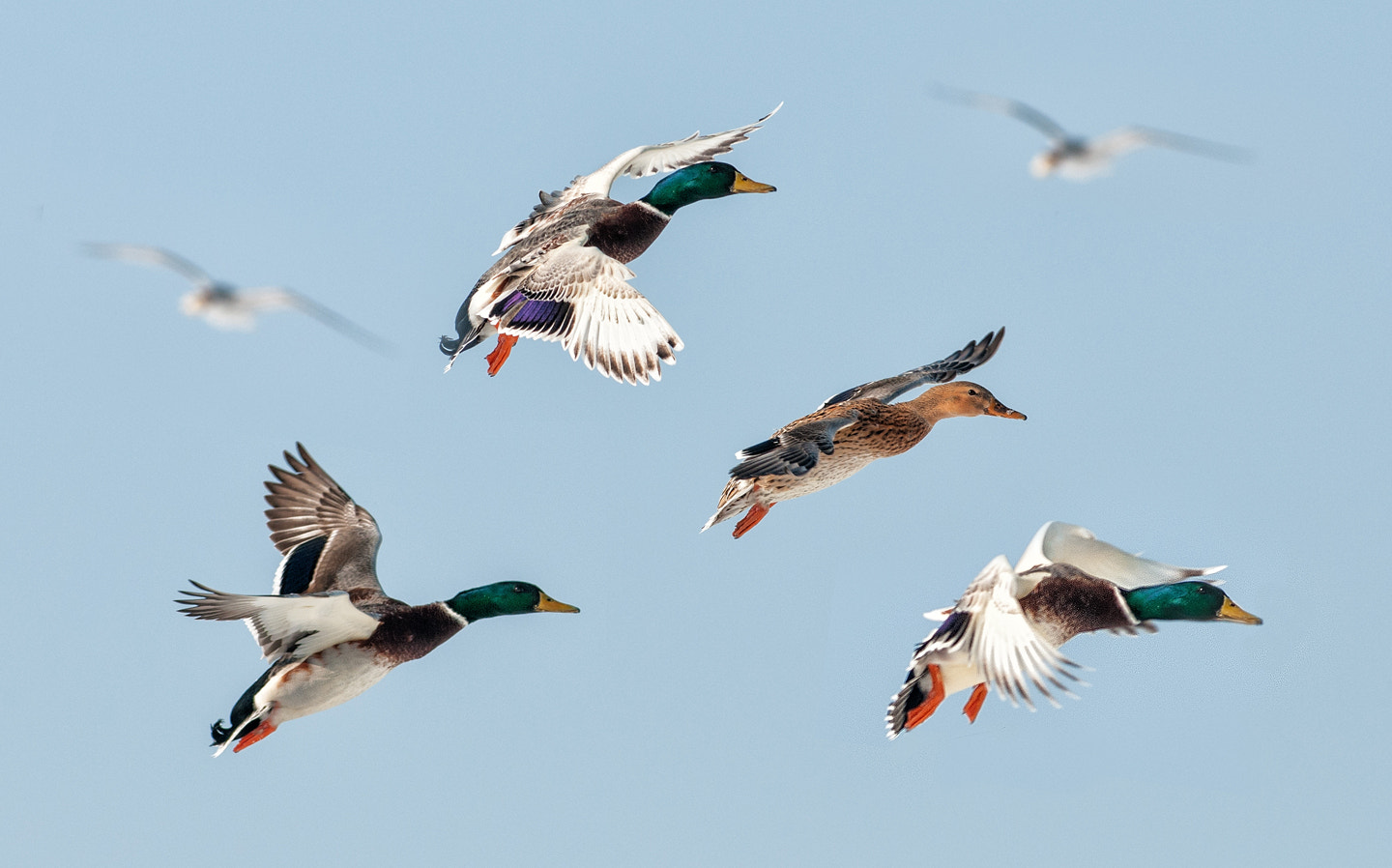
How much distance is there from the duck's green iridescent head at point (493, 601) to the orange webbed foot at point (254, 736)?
1.14 m

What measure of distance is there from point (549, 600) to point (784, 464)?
1849mm

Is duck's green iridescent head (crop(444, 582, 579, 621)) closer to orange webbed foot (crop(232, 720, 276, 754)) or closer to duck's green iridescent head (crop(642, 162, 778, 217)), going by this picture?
orange webbed foot (crop(232, 720, 276, 754))

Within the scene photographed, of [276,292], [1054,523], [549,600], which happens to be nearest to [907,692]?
[1054,523]

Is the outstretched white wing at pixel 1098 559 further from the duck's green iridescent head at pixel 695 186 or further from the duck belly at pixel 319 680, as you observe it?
the duck belly at pixel 319 680

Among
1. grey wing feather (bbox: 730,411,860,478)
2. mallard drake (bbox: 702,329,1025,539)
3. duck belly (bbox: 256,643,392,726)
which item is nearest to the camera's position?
grey wing feather (bbox: 730,411,860,478)

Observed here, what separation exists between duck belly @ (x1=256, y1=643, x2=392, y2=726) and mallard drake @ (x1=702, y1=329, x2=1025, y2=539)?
2.13 m

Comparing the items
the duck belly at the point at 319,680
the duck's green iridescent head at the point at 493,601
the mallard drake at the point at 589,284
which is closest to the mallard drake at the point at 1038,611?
the duck's green iridescent head at the point at 493,601

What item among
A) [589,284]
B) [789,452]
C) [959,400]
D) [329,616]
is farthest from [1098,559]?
[329,616]

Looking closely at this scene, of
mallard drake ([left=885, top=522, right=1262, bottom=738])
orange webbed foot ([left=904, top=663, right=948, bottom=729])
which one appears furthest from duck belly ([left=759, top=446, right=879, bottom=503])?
orange webbed foot ([left=904, top=663, right=948, bottom=729])

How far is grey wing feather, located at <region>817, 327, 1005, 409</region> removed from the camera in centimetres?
1061

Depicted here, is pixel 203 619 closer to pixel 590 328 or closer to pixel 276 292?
pixel 590 328

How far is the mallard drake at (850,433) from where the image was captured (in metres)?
8.80

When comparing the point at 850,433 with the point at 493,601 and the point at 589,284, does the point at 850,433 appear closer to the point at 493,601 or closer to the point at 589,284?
the point at 589,284

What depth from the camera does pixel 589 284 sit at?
9828mm
